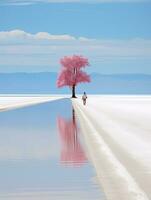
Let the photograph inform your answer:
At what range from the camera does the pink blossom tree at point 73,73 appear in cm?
13462

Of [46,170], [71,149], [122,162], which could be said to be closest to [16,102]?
[71,149]

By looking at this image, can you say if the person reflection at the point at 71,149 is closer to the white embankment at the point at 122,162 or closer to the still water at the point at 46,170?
the still water at the point at 46,170

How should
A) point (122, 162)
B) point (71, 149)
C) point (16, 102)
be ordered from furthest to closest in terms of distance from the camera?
1. point (16, 102)
2. point (71, 149)
3. point (122, 162)

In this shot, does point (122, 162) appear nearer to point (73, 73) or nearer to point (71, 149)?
point (71, 149)


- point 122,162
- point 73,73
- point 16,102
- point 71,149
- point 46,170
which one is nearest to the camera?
point 46,170

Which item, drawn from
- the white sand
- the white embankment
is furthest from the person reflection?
the white sand

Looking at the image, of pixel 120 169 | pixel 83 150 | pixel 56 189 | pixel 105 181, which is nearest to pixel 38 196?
pixel 56 189

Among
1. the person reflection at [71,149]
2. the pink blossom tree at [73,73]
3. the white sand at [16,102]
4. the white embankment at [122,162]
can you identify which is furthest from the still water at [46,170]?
the pink blossom tree at [73,73]

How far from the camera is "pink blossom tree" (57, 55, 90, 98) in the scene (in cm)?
13462

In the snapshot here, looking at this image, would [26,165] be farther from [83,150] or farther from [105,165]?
[83,150]

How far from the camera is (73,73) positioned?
447 feet

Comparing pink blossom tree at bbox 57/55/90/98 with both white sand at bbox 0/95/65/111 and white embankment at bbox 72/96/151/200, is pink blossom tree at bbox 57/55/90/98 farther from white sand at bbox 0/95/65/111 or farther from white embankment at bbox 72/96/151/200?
white embankment at bbox 72/96/151/200

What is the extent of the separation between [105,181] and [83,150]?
6.43 m

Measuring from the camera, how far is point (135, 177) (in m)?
12.5
